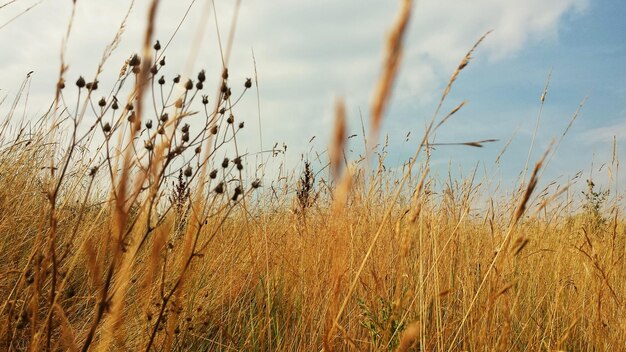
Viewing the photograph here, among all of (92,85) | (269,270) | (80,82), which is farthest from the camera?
(269,270)

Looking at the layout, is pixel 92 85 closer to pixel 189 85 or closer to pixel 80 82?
pixel 80 82

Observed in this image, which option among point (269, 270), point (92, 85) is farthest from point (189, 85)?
point (269, 270)

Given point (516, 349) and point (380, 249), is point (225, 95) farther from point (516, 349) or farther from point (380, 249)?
point (516, 349)

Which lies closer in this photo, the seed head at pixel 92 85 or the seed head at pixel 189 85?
the seed head at pixel 92 85

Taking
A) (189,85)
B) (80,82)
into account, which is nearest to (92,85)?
(80,82)

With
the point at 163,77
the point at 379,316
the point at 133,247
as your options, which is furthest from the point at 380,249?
the point at 133,247

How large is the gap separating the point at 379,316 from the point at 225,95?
4.57 feet

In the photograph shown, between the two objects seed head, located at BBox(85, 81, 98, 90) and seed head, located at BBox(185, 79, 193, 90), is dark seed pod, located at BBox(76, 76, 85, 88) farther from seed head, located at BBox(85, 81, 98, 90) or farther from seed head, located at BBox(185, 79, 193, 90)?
seed head, located at BBox(185, 79, 193, 90)

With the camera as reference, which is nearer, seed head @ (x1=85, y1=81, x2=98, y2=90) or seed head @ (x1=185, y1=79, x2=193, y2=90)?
seed head @ (x1=85, y1=81, x2=98, y2=90)

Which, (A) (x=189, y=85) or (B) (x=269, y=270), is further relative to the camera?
(B) (x=269, y=270)

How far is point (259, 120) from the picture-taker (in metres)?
2.40

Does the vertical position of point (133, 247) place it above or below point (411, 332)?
above

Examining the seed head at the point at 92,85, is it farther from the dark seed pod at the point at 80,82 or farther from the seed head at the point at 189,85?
the seed head at the point at 189,85

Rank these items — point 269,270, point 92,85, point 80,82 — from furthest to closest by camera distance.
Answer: point 269,270 < point 80,82 < point 92,85
